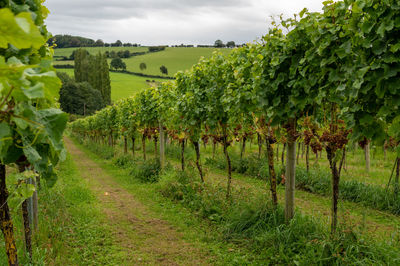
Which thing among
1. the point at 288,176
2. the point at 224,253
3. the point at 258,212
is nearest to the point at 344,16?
the point at 288,176

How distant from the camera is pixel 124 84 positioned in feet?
238

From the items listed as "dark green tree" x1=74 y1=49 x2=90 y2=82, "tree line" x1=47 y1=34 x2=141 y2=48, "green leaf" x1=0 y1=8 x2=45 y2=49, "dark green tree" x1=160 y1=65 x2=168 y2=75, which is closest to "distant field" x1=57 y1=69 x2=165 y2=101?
"dark green tree" x1=160 y1=65 x2=168 y2=75

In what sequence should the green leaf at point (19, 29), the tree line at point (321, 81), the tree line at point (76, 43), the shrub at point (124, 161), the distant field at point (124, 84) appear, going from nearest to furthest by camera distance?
1. the green leaf at point (19, 29)
2. the tree line at point (321, 81)
3. the shrub at point (124, 161)
4. the distant field at point (124, 84)
5. the tree line at point (76, 43)

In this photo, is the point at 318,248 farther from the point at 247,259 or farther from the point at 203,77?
the point at 203,77

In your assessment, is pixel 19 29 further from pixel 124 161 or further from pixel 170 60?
pixel 170 60

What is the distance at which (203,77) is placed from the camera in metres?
8.04

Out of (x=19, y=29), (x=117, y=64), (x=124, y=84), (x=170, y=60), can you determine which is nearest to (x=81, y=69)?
(x=124, y=84)

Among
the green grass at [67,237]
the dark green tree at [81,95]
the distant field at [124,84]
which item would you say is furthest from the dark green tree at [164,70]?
the green grass at [67,237]

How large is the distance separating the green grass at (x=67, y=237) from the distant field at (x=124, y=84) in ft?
184

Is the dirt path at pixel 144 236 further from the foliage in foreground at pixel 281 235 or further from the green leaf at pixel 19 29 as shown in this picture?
the green leaf at pixel 19 29

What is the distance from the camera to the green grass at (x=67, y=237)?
4656mm

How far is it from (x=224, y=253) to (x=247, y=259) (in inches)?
19.3

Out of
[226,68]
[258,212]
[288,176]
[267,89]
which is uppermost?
[226,68]

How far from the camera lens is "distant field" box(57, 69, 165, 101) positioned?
215 feet
